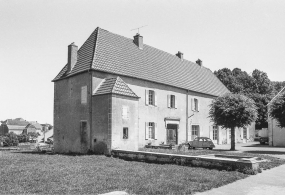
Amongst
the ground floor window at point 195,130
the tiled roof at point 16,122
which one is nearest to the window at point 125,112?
the ground floor window at point 195,130

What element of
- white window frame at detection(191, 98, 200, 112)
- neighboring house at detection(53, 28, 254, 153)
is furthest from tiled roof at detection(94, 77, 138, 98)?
white window frame at detection(191, 98, 200, 112)

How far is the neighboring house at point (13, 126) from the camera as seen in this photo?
288 feet

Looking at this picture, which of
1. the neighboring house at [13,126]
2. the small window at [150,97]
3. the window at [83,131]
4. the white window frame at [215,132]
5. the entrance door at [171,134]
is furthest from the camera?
the neighboring house at [13,126]

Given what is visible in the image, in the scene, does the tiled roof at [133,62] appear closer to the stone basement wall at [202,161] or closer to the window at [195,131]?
the window at [195,131]

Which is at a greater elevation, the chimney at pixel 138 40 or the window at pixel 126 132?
the chimney at pixel 138 40

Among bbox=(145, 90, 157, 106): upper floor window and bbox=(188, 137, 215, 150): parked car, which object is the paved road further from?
bbox=(145, 90, 157, 106): upper floor window

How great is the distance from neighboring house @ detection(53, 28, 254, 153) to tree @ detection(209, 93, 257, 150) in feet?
15.0

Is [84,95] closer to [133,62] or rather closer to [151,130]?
[133,62]

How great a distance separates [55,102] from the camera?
80.6ft

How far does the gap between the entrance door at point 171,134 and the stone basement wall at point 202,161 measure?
1002cm

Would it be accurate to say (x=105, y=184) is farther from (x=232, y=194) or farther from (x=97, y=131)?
(x=97, y=131)

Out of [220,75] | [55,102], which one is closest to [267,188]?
[55,102]

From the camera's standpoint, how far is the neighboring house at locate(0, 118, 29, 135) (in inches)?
3460

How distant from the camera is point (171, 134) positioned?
88.4 ft
